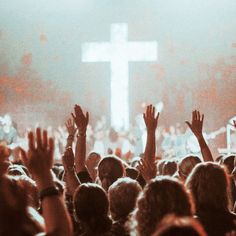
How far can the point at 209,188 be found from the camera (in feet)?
9.11

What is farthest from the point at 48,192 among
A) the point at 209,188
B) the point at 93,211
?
the point at 209,188

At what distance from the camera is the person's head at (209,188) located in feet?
9.06

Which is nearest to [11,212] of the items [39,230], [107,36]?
[39,230]

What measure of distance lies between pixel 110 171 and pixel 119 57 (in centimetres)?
826

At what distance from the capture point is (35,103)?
13859mm

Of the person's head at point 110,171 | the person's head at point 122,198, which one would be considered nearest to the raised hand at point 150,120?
the person's head at point 110,171

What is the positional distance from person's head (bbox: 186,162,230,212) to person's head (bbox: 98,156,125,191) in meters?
1.01

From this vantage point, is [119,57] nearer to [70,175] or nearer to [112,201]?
[70,175]

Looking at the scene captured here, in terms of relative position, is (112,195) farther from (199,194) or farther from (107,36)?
(107,36)

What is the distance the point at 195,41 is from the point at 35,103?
156 inches

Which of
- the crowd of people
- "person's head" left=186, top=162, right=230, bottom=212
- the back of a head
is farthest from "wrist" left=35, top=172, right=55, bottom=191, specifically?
the back of a head

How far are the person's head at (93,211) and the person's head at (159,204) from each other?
1.23 ft

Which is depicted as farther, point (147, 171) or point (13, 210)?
point (147, 171)

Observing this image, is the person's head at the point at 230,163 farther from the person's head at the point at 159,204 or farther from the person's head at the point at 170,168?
the person's head at the point at 159,204
